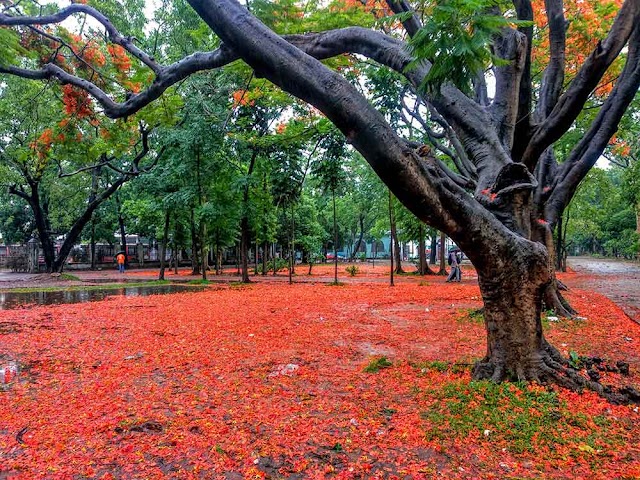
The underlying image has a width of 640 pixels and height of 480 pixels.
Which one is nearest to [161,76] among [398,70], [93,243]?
[398,70]

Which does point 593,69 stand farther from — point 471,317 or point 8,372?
point 8,372

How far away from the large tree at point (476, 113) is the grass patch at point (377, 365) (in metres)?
1.12

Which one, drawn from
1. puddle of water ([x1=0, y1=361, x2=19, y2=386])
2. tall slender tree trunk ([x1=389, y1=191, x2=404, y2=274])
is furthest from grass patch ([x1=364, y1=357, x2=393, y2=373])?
tall slender tree trunk ([x1=389, y1=191, x2=404, y2=274])

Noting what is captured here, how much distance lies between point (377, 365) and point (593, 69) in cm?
418

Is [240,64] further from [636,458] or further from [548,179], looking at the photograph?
[548,179]

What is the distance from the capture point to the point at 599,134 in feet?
23.0

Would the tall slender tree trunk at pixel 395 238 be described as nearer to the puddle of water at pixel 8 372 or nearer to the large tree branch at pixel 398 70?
the large tree branch at pixel 398 70

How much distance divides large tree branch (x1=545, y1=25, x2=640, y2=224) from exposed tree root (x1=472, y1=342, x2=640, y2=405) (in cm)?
392

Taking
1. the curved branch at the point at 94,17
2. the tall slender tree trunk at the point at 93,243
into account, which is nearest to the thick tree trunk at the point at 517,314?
the curved branch at the point at 94,17

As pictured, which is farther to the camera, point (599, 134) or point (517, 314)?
point (599, 134)

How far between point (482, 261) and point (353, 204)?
42.8 metres

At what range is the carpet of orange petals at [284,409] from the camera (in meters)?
2.80

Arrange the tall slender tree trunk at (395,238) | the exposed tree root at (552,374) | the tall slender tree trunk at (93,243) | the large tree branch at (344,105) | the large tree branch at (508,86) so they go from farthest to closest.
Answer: the tall slender tree trunk at (93,243) < the tall slender tree trunk at (395,238) < the large tree branch at (508,86) < the exposed tree root at (552,374) < the large tree branch at (344,105)

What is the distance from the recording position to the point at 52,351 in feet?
20.5
